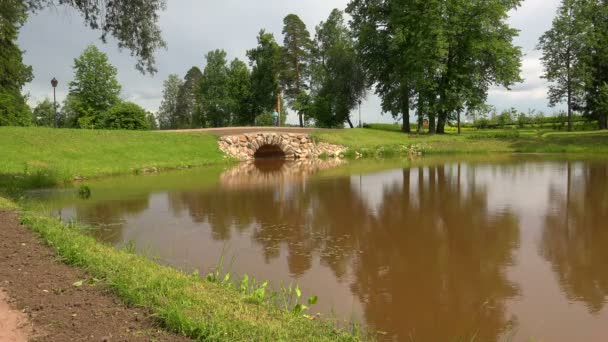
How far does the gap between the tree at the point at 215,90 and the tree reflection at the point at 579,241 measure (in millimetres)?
49711

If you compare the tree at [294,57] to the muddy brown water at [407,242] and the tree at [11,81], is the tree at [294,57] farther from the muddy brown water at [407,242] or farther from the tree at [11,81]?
the muddy brown water at [407,242]

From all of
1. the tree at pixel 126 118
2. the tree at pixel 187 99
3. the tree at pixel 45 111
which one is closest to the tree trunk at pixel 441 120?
the tree at pixel 126 118

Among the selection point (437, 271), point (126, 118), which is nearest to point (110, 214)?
point (437, 271)

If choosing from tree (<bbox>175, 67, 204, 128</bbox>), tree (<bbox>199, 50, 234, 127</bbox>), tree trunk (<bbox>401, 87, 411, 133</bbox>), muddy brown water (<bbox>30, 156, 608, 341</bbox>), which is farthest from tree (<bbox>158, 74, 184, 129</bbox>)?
muddy brown water (<bbox>30, 156, 608, 341</bbox>)

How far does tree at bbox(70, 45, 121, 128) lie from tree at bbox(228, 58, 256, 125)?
1393 centimetres

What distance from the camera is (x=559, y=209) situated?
37.4 ft

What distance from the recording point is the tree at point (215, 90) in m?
60.8

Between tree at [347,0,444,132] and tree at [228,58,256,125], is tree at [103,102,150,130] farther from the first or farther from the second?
tree at [228,58,256,125]

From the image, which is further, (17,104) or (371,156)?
(17,104)

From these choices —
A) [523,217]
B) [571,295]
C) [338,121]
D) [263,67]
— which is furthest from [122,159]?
[263,67]

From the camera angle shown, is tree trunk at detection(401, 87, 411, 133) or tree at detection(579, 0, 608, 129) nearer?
tree trunk at detection(401, 87, 411, 133)

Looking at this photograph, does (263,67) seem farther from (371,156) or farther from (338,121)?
(371,156)

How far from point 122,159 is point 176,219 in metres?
14.3

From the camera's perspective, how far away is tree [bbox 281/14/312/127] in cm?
5184
